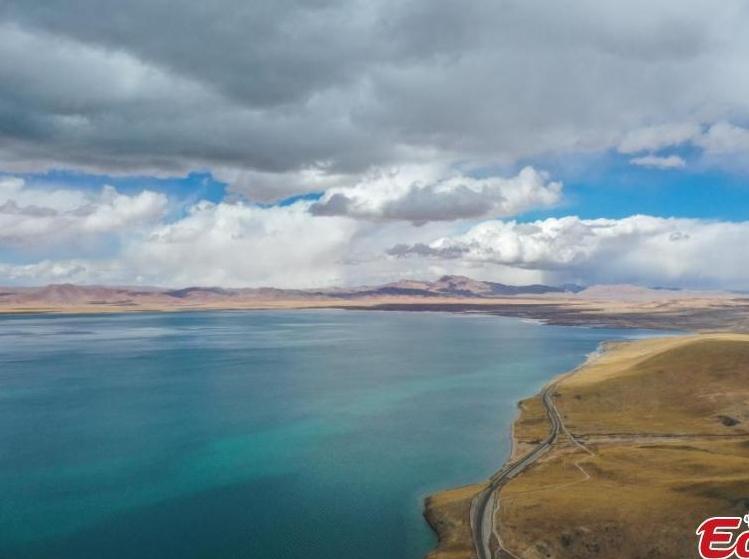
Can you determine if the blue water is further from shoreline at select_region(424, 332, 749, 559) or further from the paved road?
shoreline at select_region(424, 332, 749, 559)

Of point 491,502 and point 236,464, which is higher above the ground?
point 491,502

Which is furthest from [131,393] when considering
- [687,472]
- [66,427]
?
[687,472]

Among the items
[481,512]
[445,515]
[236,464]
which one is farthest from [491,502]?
[236,464]

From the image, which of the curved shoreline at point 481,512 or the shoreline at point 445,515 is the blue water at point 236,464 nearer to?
the shoreline at point 445,515

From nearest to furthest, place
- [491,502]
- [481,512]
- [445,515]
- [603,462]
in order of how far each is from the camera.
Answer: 1. [445,515]
2. [481,512]
3. [491,502]
4. [603,462]

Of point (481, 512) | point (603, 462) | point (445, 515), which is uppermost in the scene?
point (603, 462)

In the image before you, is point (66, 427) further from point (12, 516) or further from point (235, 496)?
point (235, 496)

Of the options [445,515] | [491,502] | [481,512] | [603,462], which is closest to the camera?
[445,515]

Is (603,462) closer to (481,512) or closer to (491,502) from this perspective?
(491,502)
